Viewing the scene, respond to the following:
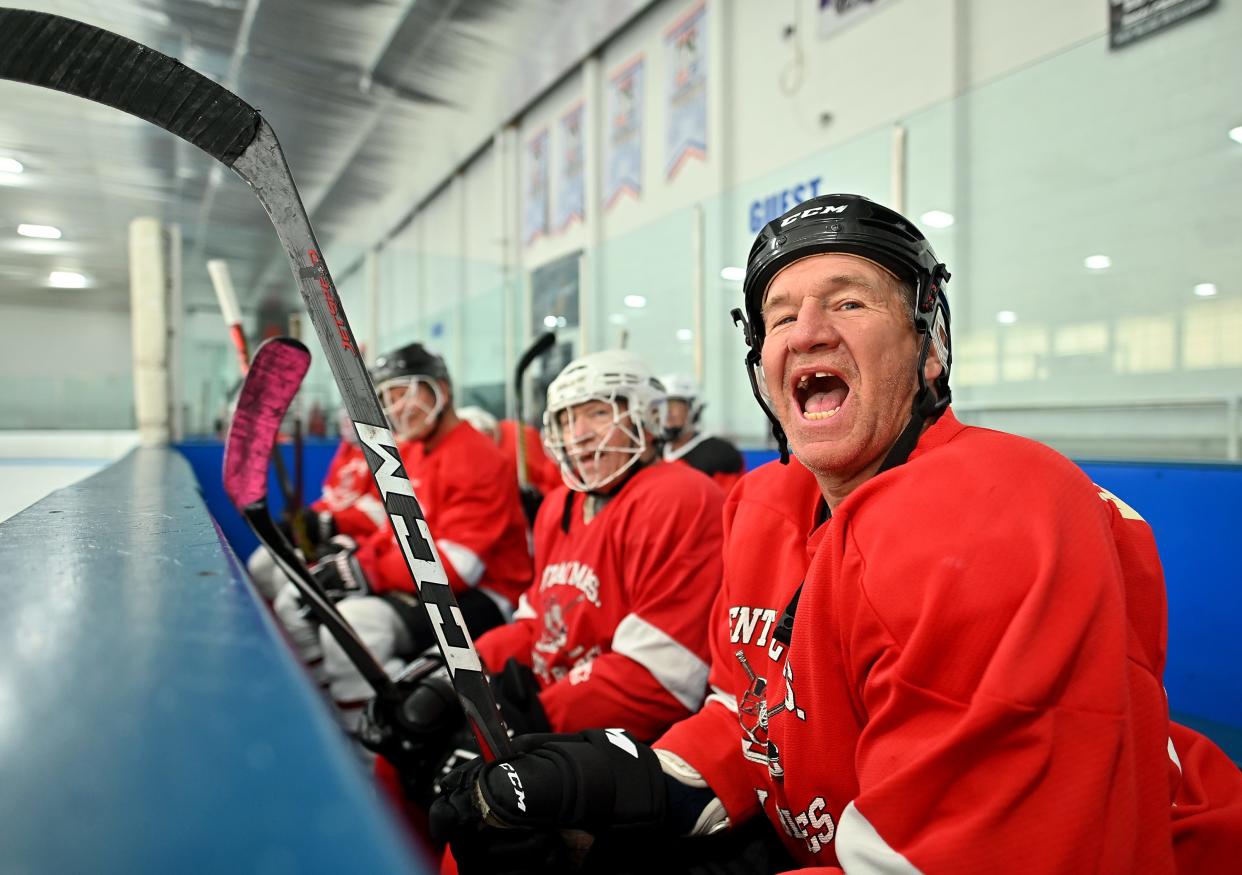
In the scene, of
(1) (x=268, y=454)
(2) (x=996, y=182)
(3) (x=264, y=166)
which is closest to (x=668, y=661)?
(1) (x=268, y=454)

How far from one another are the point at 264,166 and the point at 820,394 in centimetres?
66

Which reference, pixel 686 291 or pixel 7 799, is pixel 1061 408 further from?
pixel 7 799

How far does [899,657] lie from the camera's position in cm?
62

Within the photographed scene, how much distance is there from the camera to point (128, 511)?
93cm

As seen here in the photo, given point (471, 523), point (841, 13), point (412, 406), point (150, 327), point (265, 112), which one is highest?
point (841, 13)

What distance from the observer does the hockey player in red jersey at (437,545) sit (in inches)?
92.4

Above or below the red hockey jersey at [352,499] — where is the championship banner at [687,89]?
above

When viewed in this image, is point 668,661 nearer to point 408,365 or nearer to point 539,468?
point 408,365

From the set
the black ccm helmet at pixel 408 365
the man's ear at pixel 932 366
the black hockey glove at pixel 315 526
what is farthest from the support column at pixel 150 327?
the man's ear at pixel 932 366

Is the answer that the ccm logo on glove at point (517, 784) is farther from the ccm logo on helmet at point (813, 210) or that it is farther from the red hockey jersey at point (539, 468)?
the red hockey jersey at point (539, 468)

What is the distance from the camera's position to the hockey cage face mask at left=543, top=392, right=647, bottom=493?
167 cm

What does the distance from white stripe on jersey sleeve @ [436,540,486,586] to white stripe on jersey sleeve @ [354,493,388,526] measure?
0.92 meters

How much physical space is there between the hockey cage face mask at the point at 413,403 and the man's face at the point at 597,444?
122 centimetres

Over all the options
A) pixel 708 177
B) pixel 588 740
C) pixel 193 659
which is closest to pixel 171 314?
pixel 708 177
